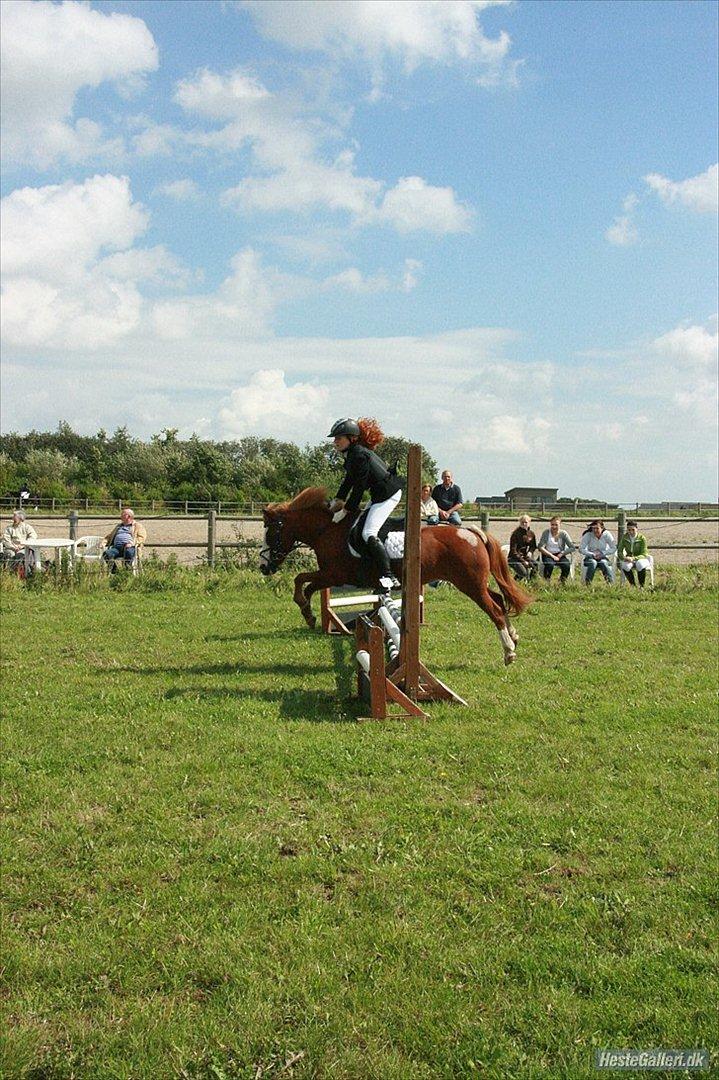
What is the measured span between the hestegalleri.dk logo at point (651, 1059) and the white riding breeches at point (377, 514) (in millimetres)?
6108

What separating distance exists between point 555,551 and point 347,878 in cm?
1331

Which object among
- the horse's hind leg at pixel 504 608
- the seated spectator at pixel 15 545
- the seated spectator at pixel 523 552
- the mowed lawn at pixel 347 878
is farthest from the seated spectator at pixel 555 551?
the seated spectator at pixel 15 545

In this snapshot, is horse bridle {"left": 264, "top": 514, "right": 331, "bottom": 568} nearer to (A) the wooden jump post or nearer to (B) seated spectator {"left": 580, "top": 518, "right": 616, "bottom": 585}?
(A) the wooden jump post

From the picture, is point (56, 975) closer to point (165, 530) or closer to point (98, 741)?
point (98, 741)

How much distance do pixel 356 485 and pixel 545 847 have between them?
4.67 metres

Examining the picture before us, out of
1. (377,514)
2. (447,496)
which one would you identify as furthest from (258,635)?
(447,496)

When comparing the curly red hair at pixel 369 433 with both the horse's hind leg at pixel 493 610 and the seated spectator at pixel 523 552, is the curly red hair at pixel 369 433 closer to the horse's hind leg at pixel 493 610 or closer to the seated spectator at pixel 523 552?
the horse's hind leg at pixel 493 610

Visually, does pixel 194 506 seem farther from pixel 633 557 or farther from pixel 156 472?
pixel 633 557

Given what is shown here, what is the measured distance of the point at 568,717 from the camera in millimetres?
7301

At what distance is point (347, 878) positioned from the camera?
4.34 m

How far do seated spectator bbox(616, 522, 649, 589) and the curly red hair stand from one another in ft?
31.4

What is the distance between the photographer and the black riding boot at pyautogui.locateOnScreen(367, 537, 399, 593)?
897 cm

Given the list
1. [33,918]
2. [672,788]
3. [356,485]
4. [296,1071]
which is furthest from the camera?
[356,485]

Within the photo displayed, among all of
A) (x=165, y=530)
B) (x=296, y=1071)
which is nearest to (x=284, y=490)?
(x=165, y=530)
